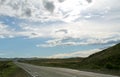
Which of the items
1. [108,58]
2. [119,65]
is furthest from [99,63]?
[119,65]

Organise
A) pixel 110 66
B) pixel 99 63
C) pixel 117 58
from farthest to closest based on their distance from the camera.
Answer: pixel 99 63
pixel 117 58
pixel 110 66

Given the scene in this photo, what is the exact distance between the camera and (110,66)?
57.7m

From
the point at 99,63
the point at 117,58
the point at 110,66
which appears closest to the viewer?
the point at 110,66

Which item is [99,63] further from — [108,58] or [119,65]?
[119,65]

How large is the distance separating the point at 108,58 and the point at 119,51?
3.37m

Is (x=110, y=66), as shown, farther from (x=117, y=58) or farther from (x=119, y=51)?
(x=119, y=51)

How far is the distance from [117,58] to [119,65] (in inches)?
245

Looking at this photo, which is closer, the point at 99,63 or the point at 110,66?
the point at 110,66

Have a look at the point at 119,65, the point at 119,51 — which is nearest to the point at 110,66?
the point at 119,65

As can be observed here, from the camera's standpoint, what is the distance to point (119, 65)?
58.8 metres

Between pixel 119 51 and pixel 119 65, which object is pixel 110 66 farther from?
pixel 119 51

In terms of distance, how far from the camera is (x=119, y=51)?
2763 inches

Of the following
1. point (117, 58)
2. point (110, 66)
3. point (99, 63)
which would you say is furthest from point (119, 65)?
point (99, 63)

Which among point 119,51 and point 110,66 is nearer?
point 110,66
